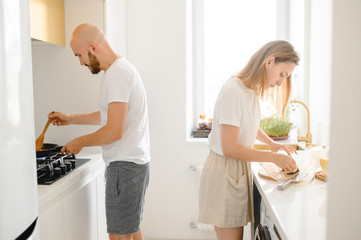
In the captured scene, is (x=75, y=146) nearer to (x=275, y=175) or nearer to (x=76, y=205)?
(x=76, y=205)

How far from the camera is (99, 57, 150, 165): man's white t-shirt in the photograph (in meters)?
1.56

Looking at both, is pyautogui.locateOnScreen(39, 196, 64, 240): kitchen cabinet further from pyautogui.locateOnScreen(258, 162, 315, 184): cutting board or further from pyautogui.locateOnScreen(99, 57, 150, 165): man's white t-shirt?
pyautogui.locateOnScreen(258, 162, 315, 184): cutting board

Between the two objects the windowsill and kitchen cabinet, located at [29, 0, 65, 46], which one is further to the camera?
the windowsill

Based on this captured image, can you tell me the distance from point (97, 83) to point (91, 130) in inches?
12.5

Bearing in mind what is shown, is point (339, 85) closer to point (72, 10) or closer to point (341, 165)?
point (341, 165)

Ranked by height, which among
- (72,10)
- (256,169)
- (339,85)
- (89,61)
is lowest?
(256,169)

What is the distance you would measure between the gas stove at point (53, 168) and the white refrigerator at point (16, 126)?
25.4 inches

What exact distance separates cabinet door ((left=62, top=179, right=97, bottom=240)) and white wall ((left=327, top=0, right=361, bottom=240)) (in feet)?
4.51

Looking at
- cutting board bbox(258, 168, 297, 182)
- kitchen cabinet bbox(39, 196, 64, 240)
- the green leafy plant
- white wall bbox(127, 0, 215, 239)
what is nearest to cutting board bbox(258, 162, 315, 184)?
cutting board bbox(258, 168, 297, 182)

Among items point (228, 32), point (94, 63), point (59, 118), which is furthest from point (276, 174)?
point (228, 32)

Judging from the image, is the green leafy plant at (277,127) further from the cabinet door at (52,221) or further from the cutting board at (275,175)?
the cabinet door at (52,221)

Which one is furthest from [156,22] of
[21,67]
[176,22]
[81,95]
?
[21,67]

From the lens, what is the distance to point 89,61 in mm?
1689

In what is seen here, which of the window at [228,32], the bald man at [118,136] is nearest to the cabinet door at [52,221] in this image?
the bald man at [118,136]
